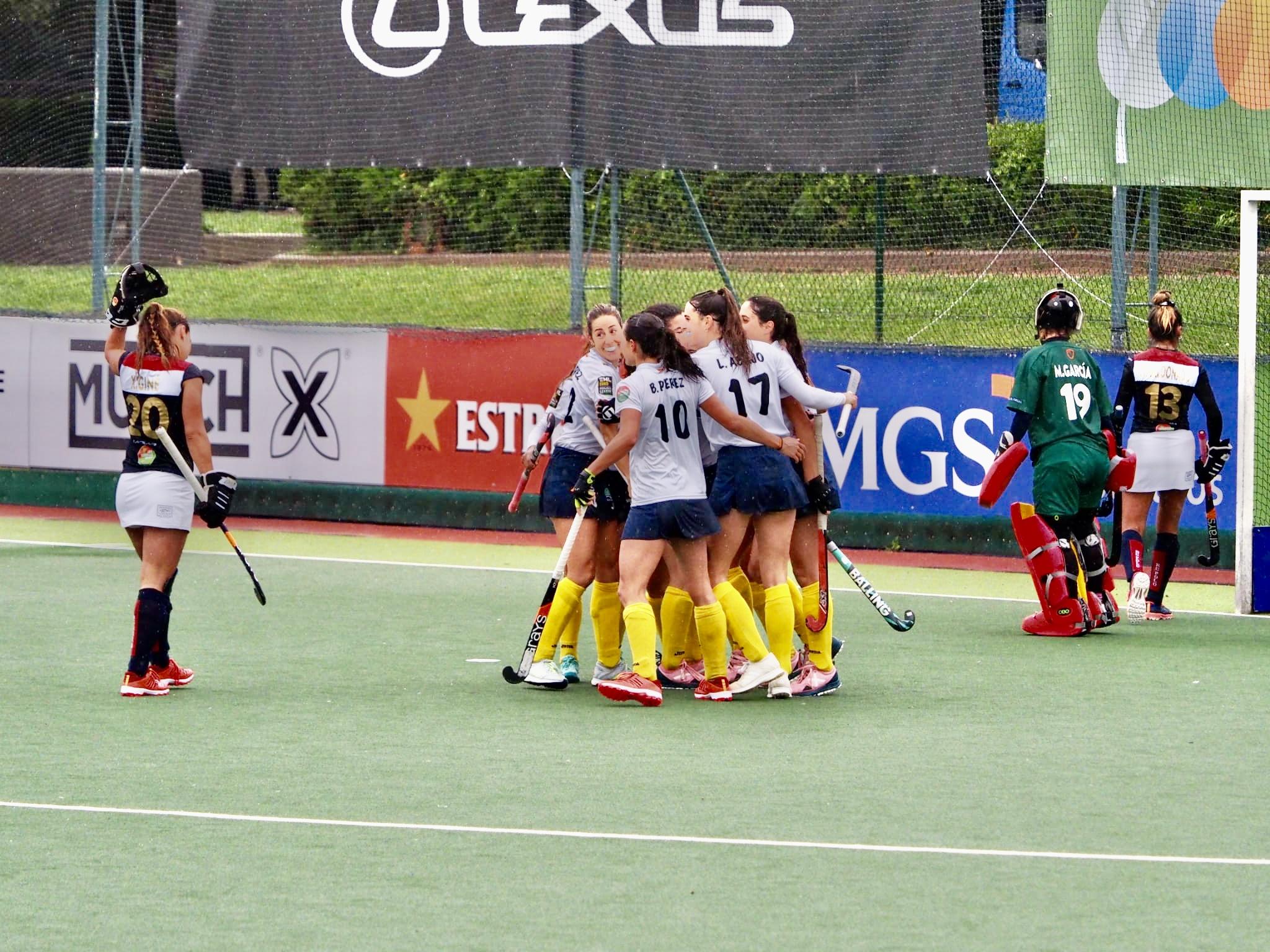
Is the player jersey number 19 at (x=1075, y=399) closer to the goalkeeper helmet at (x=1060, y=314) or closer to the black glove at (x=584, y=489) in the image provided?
the goalkeeper helmet at (x=1060, y=314)

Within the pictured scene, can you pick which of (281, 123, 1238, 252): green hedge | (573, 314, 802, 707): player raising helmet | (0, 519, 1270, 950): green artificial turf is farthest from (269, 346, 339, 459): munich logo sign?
(573, 314, 802, 707): player raising helmet

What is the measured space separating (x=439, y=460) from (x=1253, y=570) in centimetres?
643

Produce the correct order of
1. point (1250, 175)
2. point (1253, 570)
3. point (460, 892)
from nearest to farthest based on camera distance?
point (460, 892) → point (1253, 570) → point (1250, 175)

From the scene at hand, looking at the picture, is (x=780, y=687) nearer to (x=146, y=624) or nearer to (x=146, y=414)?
(x=146, y=624)

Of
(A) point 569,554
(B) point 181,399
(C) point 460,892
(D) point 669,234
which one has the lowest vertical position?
(C) point 460,892

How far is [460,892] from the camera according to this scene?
6090mm

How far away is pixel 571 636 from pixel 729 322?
67.3 inches

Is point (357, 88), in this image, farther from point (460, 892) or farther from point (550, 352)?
point (460, 892)

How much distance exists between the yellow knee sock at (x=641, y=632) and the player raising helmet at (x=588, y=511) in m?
0.53

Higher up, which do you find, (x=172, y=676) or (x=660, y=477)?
(x=660, y=477)

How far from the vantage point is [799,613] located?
955 cm

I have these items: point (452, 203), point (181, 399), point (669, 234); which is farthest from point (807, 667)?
point (452, 203)

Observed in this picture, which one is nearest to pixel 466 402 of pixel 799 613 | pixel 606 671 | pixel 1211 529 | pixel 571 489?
pixel 1211 529

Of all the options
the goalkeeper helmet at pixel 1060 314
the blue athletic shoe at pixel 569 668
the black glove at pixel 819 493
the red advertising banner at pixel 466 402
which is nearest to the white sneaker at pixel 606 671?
the blue athletic shoe at pixel 569 668
